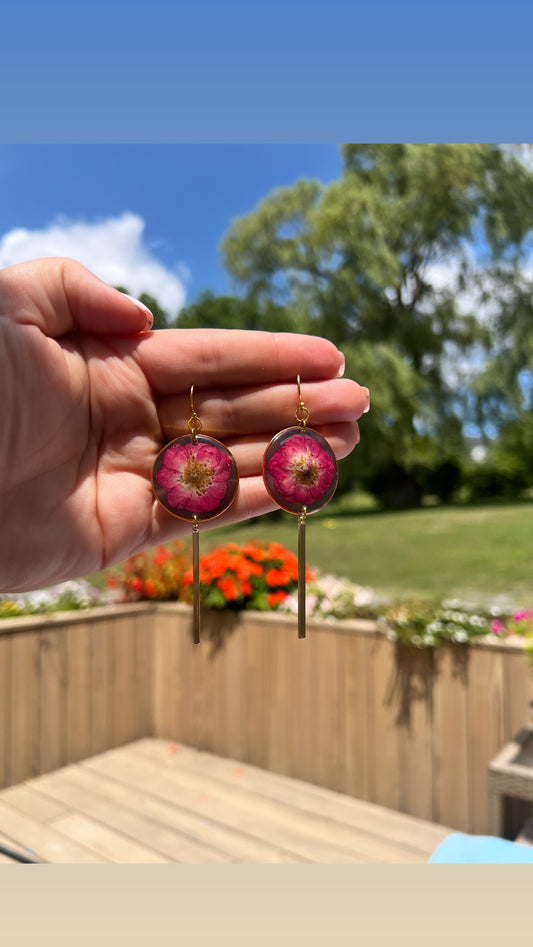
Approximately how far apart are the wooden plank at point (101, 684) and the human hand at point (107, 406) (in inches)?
58.6

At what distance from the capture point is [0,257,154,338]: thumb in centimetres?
55

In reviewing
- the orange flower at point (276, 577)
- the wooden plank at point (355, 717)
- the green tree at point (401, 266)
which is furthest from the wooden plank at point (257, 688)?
the green tree at point (401, 266)

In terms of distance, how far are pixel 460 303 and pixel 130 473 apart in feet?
13.3

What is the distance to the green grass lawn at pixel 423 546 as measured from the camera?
12.5 feet

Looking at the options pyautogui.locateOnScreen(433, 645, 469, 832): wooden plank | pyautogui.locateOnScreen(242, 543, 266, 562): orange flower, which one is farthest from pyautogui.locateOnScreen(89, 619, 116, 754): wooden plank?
pyautogui.locateOnScreen(433, 645, 469, 832): wooden plank

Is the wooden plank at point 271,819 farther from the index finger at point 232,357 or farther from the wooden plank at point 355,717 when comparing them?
the index finger at point 232,357

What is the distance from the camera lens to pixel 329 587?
6.34 ft

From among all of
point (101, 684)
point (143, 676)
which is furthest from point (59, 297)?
point (143, 676)

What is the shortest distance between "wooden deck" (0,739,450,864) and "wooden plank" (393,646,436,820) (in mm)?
64

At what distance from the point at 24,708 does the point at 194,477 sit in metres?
1.58

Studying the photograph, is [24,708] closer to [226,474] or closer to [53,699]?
[53,699]

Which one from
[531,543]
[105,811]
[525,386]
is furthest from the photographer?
[525,386]

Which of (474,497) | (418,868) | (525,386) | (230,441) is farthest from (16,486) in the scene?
(474,497)

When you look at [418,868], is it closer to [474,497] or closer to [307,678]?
[307,678]
